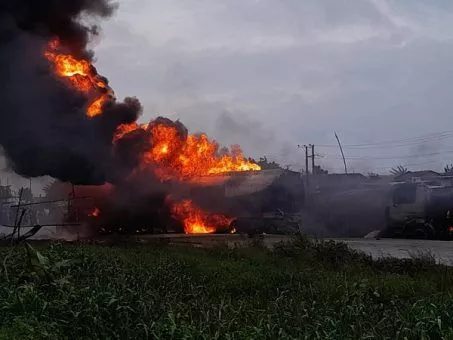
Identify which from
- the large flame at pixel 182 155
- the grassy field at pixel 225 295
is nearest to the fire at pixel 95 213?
the large flame at pixel 182 155

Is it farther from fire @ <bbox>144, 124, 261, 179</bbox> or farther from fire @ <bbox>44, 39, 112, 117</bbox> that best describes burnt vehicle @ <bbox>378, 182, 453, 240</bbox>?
fire @ <bbox>44, 39, 112, 117</bbox>

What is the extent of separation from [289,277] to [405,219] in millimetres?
16420

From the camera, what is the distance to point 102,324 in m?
6.83

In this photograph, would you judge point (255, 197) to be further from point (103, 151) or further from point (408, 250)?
point (408, 250)

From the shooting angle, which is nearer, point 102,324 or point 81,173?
point 102,324

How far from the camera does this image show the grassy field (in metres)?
6.64

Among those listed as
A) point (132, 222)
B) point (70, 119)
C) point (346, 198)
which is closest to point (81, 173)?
point (70, 119)

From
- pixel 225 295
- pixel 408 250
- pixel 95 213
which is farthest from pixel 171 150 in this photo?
pixel 225 295

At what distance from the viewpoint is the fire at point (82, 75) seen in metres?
22.6

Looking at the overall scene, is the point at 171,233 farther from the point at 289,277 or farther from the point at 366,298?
the point at 366,298

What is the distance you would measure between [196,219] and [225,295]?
805 inches

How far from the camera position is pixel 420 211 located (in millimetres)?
26000

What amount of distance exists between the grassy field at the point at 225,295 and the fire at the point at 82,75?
9823 mm

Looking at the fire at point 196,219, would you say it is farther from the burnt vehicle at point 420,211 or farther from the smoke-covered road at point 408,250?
the smoke-covered road at point 408,250
